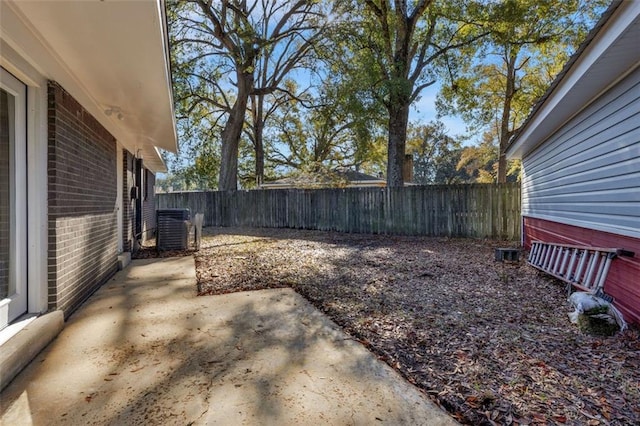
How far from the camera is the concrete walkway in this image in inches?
72.3

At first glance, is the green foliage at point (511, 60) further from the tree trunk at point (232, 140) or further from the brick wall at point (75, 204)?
the brick wall at point (75, 204)

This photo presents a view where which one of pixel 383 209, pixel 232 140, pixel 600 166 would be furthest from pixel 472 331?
pixel 232 140

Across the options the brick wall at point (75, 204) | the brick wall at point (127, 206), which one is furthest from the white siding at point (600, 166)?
the brick wall at point (127, 206)

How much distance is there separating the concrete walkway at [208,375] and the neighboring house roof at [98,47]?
2.13m

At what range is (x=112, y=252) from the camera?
5105mm

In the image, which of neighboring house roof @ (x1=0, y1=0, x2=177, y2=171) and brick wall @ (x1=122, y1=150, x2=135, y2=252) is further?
brick wall @ (x1=122, y1=150, x2=135, y2=252)

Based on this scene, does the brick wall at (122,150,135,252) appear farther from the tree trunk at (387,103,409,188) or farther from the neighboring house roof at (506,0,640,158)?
the tree trunk at (387,103,409,188)

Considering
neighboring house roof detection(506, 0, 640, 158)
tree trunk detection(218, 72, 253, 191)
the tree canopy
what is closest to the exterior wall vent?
the tree canopy

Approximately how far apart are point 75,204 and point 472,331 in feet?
12.9

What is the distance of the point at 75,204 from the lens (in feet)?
11.3

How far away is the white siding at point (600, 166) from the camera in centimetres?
319

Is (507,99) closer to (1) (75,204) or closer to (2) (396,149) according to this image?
(2) (396,149)

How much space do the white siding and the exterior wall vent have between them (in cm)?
678

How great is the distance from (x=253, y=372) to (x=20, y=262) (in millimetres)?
2003
